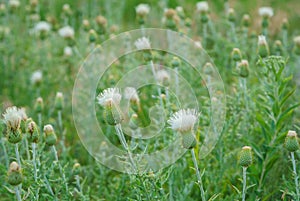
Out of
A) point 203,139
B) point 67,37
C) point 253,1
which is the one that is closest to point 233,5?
point 253,1

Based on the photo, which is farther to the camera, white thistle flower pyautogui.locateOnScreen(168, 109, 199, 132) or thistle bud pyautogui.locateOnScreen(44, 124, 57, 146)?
thistle bud pyautogui.locateOnScreen(44, 124, 57, 146)

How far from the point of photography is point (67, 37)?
340 cm

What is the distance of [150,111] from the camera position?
9.61 feet

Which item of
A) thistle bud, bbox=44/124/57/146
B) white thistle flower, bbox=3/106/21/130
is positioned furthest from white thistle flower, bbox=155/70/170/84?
white thistle flower, bbox=3/106/21/130

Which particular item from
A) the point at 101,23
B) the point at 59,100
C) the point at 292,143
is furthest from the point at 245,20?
the point at 292,143

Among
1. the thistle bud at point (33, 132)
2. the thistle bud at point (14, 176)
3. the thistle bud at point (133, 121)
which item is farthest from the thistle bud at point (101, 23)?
the thistle bud at point (14, 176)

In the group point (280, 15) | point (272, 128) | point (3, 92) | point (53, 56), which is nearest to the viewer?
point (272, 128)

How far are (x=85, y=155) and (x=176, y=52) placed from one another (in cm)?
86

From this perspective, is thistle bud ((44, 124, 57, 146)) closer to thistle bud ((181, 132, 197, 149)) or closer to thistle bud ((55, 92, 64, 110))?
thistle bud ((55, 92, 64, 110))

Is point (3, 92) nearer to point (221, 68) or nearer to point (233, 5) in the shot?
point (221, 68)

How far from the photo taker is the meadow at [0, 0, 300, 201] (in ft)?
7.16

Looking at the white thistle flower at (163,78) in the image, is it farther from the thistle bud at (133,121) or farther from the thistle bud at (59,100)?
the thistle bud at (59,100)

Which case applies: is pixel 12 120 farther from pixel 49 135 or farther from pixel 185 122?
pixel 185 122

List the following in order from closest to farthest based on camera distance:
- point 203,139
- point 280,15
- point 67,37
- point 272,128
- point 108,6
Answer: point 272,128 < point 203,139 < point 67,37 < point 108,6 < point 280,15
